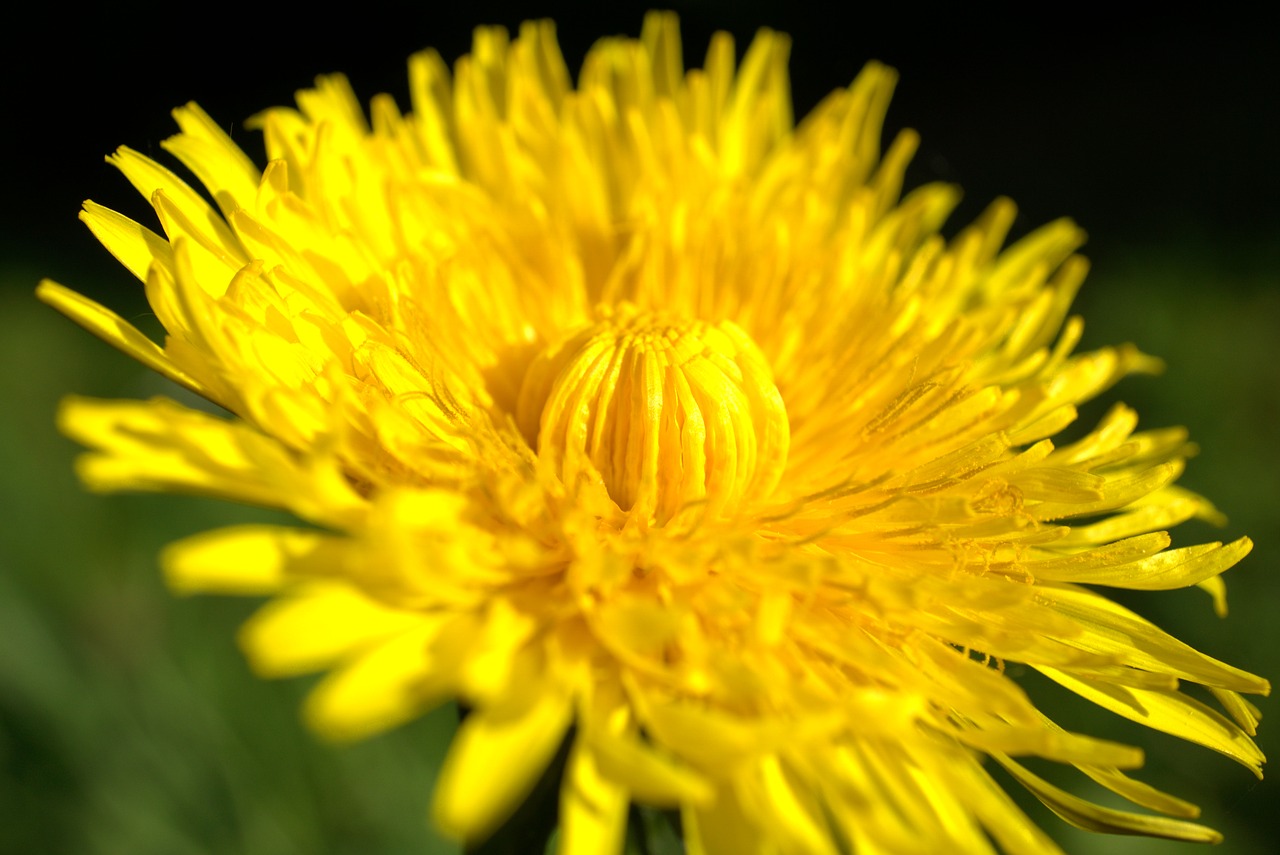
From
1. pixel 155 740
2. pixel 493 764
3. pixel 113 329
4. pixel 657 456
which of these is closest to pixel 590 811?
pixel 493 764

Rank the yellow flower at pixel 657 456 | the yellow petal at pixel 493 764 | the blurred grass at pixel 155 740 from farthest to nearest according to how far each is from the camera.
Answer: the blurred grass at pixel 155 740
the yellow flower at pixel 657 456
the yellow petal at pixel 493 764

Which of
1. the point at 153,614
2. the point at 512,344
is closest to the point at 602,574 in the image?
the point at 512,344

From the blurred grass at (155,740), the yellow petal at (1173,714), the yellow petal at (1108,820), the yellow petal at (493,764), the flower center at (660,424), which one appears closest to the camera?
the yellow petal at (493,764)

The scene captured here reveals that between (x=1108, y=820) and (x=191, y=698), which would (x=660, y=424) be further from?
(x=191, y=698)

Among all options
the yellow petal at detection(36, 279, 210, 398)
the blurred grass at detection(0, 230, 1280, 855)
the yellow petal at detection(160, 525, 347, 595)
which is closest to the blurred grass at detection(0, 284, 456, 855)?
the blurred grass at detection(0, 230, 1280, 855)

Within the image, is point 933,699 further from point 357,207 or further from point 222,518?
point 222,518

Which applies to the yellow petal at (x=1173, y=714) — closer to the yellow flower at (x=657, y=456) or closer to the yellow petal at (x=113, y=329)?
the yellow flower at (x=657, y=456)

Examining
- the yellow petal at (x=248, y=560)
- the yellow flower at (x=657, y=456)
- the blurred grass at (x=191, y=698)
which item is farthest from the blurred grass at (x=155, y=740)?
the yellow petal at (x=248, y=560)
